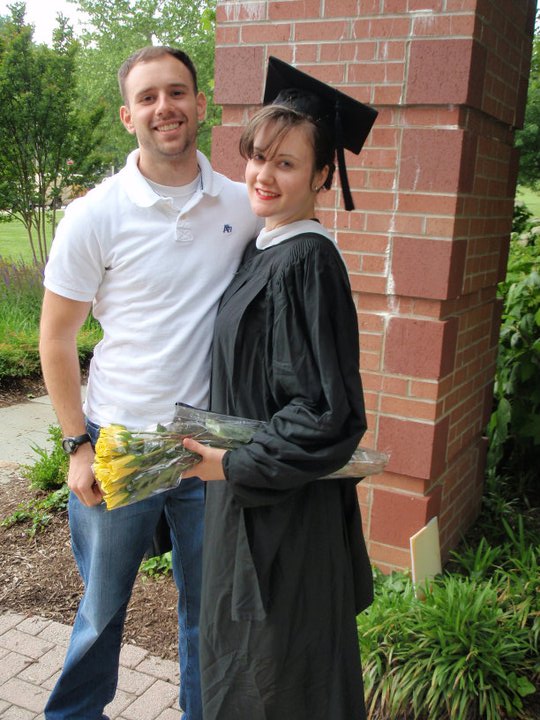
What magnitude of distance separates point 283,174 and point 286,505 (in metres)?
0.84

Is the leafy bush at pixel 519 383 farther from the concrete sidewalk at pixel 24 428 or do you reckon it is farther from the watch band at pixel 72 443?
the concrete sidewalk at pixel 24 428

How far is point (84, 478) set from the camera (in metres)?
2.03

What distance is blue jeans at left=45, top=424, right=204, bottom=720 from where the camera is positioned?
2160 mm

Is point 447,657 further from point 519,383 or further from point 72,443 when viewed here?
point 519,383

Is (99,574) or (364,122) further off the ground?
(364,122)

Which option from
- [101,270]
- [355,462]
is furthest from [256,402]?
[101,270]

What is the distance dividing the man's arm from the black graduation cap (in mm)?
817

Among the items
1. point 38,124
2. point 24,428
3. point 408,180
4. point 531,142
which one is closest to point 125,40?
point 531,142

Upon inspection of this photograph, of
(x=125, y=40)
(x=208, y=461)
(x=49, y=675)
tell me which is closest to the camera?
(x=208, y=461)

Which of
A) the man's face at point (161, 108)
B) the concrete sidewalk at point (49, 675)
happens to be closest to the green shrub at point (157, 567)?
the concrete sidewalk at point (49, 675)

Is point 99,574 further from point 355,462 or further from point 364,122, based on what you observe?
point 364,122

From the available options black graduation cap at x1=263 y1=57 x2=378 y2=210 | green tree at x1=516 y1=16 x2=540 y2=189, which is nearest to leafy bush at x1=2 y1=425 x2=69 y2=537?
black graduation cap at x1=263 y1=57 x2=378 y2=210

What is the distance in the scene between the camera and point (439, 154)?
9.55ft

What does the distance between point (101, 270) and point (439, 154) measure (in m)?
1.59
